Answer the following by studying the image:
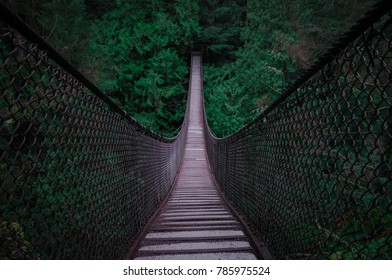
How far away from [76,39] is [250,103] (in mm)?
6262

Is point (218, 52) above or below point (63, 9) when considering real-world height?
above

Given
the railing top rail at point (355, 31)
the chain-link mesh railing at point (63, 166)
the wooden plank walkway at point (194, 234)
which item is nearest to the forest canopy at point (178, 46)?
the wooden plank walkway at point (194, 234)

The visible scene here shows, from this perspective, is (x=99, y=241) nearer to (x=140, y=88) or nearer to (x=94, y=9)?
(x=140, y=88)

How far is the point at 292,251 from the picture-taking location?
1385 millimetres

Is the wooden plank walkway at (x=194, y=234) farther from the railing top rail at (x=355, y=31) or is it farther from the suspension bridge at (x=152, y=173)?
the railing top rail at (x=355, y=31)

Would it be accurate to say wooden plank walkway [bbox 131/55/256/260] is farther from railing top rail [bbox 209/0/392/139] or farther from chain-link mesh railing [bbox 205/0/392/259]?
railing top rail [bbox 209/0/392/139]

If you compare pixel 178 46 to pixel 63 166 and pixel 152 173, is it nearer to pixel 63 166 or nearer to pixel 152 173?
pixel 152 173

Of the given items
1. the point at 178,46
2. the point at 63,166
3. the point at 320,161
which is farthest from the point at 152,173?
the point at 178,46

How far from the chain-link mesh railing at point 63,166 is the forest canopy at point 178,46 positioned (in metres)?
4.49

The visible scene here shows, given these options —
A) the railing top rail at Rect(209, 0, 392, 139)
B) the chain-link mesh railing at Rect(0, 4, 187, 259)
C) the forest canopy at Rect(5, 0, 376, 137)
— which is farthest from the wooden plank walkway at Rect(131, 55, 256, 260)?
the forest canopy at Rect(5, 0, 376, 137)

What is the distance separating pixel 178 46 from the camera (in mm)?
13805

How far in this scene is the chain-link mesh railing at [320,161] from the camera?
79cm
